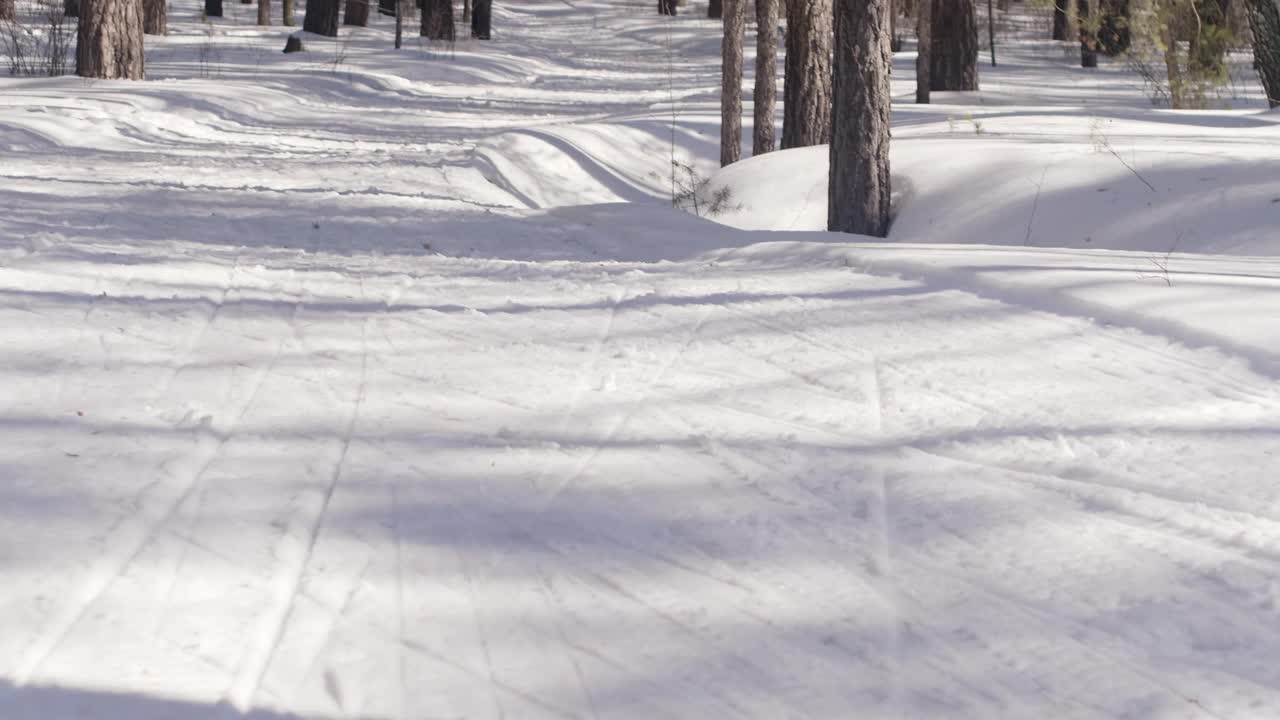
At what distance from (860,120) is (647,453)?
173 inches

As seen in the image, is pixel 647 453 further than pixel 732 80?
No

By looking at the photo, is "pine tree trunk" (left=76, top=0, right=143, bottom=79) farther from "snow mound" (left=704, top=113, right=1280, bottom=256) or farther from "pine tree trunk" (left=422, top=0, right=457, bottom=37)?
"pine tree trunk" (left=422, top=0, right=457, bottom=37)

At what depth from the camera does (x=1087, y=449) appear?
154 inches

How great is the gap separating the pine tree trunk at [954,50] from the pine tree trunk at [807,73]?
24.1 ft

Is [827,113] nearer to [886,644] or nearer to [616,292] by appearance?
[616,292]

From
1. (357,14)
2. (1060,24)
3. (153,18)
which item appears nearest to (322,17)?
(153,18)

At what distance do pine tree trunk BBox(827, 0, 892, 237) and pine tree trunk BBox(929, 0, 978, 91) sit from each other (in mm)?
10874

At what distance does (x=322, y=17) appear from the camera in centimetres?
2800

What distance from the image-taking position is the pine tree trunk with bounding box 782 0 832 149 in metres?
10.9

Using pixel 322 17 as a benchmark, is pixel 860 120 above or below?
below

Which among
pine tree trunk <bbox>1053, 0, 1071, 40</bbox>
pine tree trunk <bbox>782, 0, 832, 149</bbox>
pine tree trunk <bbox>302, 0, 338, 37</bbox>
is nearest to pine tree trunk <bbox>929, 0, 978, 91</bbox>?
pine tree trunk <bbox>782, 0, 832, 149</bbox>

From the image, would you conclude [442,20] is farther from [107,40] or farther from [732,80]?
[732,80]

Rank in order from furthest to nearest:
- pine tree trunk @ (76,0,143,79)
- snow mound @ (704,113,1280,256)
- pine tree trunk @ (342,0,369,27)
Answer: pine tree trunk @ (342,0,369,27), pine tree trunk @ (76,0,143,79), snow mound @ (704,113,1280,256)

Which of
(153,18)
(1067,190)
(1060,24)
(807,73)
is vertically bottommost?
(1067,190)
